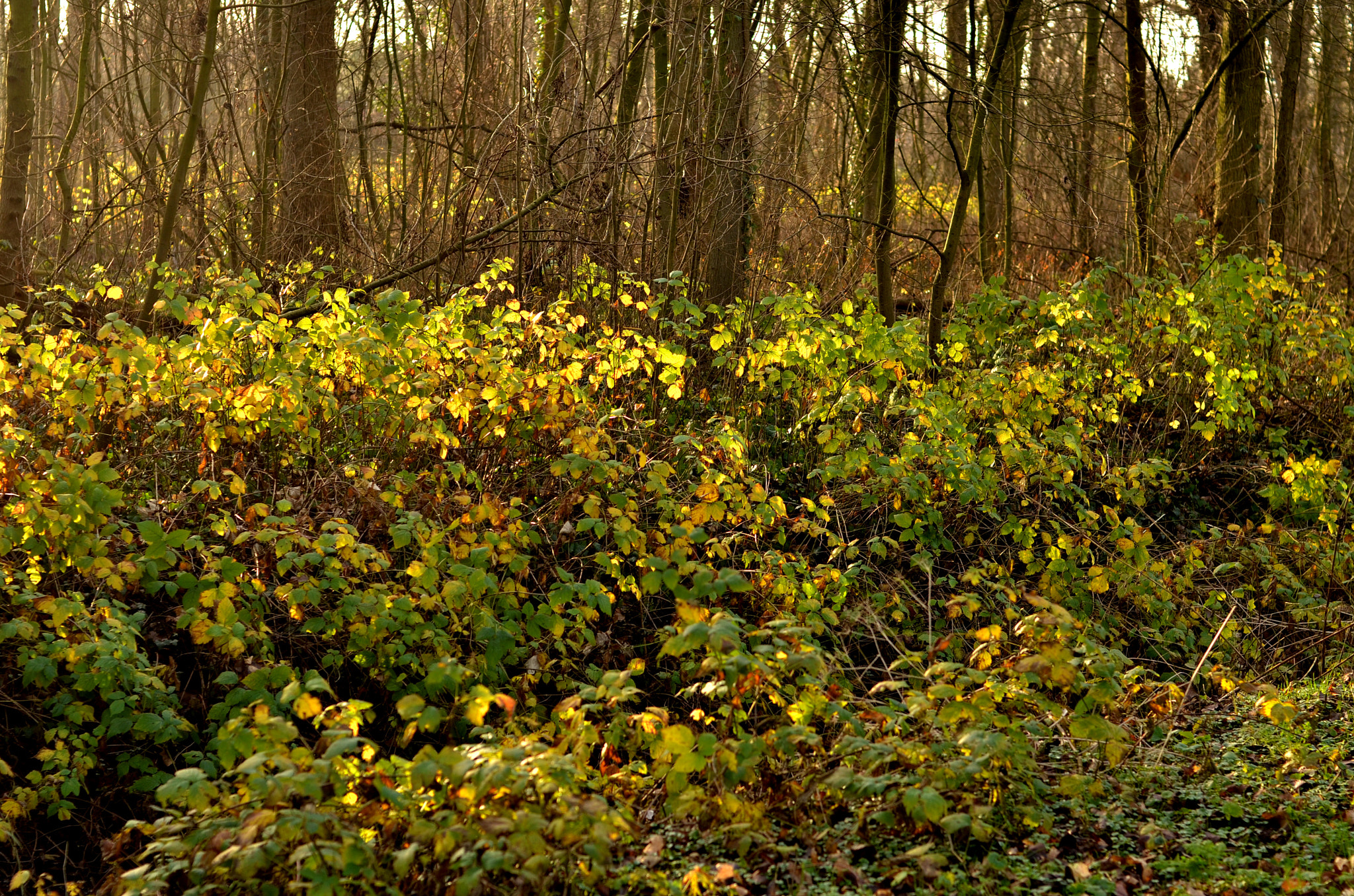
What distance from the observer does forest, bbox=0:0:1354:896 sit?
3.03 meters

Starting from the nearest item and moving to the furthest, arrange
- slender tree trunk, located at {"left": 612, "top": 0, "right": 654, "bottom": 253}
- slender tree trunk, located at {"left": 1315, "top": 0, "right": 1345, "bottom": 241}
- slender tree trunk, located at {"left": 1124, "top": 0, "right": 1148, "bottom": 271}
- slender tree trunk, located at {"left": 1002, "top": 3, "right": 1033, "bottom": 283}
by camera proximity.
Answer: slender tree trunk, located at {"left": 612, "top": 0, "right": 654, "bottom": 253}
slender tree trunk, located at {"left": 1124, "top": 0, "right": 1148, "bottom": 271}
slender tree trunk, located at {"left": 1002, "top": 3, "right": 1033, "bottom": 283}
slender tree trunk, located at {"left": 1315, "top": 0, "right": 1345, "bottom": 241}

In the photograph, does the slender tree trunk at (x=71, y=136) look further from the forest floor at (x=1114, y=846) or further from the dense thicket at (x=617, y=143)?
the forest floor at (x=1114, y=846)

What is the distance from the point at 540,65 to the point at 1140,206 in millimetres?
5502

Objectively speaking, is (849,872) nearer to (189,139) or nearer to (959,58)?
(189,139)

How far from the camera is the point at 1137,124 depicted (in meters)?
9.73

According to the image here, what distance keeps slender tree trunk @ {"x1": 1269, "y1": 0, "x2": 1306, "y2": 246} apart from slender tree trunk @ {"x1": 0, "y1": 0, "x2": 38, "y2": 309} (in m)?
10.9

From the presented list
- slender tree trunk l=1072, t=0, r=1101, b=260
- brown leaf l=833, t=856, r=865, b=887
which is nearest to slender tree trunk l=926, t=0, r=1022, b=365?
slender tree trunk l=1072, t=0, r=1101, b=260

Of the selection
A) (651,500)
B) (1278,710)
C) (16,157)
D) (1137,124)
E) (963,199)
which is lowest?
(1278,710)

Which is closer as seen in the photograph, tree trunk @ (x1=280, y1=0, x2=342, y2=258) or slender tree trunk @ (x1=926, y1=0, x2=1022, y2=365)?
slender tree trunk @ (x1=926, y1=0, x2=1022, y2=365)

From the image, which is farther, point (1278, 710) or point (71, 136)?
point (71, 136)

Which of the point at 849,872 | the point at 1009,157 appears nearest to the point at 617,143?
the point at 849,872

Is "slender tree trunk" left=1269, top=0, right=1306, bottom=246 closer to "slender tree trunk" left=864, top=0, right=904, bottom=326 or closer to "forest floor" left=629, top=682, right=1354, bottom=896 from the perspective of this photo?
"slender tree trunk" left=864, top=0, right=904, bottom=326

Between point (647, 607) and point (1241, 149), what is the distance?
8.01 meters

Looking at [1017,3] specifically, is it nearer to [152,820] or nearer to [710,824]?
[710,824]
